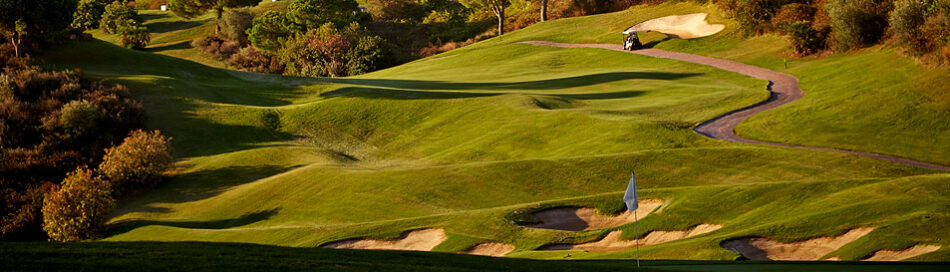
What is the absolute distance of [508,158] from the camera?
4016 cm

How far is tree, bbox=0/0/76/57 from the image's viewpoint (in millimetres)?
50406

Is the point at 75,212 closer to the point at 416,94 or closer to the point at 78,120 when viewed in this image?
the point at 78,120

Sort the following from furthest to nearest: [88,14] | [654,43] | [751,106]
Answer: [88,14], [654,43], [751,106]

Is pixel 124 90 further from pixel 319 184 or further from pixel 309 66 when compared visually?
pixel 309 66

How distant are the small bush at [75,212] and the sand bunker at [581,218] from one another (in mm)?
18036

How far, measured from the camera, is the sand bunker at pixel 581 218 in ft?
89.7

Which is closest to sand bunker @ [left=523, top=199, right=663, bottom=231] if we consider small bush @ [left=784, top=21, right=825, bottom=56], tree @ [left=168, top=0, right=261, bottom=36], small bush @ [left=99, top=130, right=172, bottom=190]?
small bush @ [left=99, top=130, right=172, bottom=190]

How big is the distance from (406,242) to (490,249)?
2.95 meters

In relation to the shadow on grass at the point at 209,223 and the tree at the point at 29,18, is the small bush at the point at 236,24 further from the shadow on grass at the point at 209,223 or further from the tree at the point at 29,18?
the shadow on grass at the point at 209,223

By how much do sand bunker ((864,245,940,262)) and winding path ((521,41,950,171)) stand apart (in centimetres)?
1733

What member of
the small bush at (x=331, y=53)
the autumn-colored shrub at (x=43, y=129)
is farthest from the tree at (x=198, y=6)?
the autumn-colored shrub at (x=43, y=129)

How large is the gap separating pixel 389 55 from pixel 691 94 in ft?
161

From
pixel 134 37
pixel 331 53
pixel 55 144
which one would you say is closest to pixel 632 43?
pixel 331 53

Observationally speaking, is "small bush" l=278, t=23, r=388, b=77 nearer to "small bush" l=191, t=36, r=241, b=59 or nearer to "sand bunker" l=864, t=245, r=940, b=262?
"small bush" l=191, t=36, r=241, b=59
